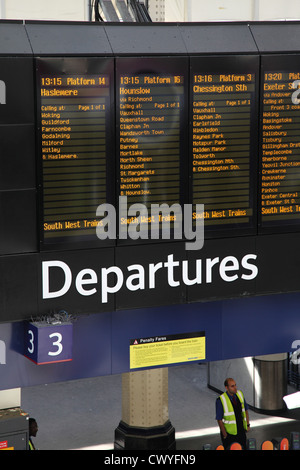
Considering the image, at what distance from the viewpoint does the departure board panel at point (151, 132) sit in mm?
7574

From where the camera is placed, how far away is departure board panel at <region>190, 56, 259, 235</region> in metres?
7.82

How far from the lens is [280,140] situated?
8.12m

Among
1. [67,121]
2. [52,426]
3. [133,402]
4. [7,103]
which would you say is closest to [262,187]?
[67,121]

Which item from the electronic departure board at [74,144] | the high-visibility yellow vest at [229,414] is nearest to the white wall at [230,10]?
the electronic departure board at [74,144]

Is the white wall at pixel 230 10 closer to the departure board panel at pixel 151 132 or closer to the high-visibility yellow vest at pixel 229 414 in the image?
the departure board panel at pixel 151 132

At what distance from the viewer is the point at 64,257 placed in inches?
297

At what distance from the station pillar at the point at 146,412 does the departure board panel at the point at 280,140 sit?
5.46m

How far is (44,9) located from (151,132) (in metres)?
2.32

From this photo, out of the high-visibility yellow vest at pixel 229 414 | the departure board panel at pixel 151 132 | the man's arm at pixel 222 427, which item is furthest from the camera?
the high-visibility yellow vest at pixel 229 414

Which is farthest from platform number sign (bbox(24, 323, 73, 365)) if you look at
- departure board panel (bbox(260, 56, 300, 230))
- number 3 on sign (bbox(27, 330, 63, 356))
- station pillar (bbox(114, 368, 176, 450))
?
station pillar (bbox(114, 368, 176, 450))

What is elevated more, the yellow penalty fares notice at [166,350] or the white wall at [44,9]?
the white wall at [44,9]

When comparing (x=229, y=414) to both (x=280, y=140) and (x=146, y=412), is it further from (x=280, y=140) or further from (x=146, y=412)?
(x=280, y=140)

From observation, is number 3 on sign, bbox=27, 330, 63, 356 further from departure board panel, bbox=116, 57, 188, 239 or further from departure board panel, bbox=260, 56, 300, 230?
departure board panel, bbox=260, 56, 300, 230

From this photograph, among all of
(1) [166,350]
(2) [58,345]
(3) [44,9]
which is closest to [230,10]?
(3) [44,9]
